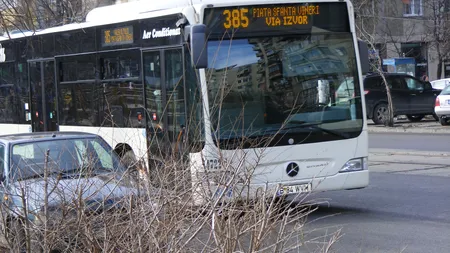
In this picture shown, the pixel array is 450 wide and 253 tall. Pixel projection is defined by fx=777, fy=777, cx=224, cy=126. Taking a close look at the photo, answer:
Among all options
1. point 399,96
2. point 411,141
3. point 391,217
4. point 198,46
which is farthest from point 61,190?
point 399,96

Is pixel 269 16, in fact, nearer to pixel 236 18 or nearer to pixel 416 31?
pixel 236 18

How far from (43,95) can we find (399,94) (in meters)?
17.8

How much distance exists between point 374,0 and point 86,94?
1091 inches

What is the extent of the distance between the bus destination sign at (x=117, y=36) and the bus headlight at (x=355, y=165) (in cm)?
353

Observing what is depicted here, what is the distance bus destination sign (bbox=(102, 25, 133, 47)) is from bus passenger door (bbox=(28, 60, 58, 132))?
80.7 inches

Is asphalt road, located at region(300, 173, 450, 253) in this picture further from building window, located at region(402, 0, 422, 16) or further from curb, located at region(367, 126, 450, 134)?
building window, located at region(402, 0, 422, 16)

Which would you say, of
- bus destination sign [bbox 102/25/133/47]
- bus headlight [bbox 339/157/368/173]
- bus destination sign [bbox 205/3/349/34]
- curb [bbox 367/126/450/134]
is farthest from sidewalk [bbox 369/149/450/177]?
bus destination sign [bbox 102/25/133/47]

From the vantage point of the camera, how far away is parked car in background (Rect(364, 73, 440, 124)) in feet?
93.1

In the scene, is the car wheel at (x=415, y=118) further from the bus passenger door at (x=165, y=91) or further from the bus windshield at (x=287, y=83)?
the bus passenger door at (x=165, y=91)

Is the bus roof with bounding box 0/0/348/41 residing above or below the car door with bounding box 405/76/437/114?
above

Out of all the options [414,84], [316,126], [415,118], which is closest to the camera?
[316,126]

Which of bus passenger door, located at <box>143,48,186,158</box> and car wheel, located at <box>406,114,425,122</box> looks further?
car wheel, located at <box>406,114,425,122</box>

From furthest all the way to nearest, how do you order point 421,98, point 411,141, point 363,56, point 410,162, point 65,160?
1. point 421,98
2. point 411,141
3. point 410,162
4. point 363,56
5. point 65,160

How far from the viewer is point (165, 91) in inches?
406
